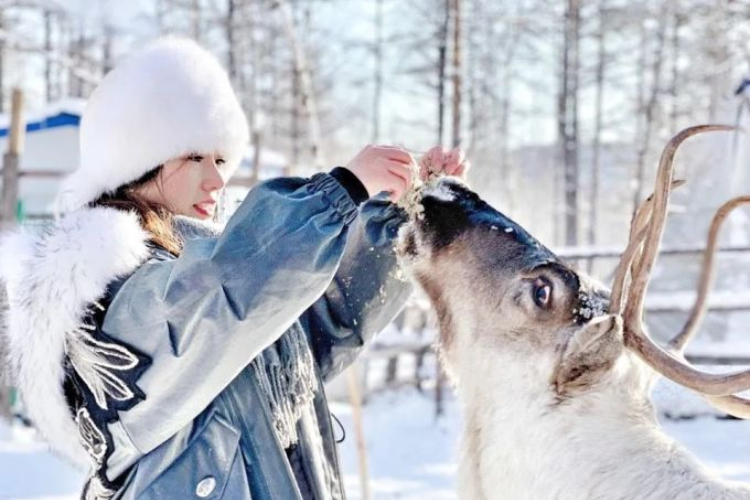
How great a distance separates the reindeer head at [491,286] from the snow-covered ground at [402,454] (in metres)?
2.79

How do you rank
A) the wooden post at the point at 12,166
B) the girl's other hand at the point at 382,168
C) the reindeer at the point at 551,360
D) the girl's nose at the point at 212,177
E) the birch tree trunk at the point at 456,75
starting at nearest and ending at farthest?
the girl's other hand at the point at 382,168
the reindeer at the point at 551,360
the girl's nose at the point at 212,177
the wooden post at the point at 12,166
the birch tree trunk at the point at 456,75

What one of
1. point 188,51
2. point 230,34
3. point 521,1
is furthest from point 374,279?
point 521,1

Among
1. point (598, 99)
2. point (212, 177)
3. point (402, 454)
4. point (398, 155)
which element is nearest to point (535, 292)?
point (398, 155)

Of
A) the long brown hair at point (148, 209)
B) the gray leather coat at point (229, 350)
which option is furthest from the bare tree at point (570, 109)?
the gray leather coat at point (229, 350)

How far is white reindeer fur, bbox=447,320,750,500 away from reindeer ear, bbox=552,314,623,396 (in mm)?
31

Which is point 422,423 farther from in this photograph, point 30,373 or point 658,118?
point 658,118

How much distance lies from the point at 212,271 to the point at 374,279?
67 centimetres

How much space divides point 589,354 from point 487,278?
0.33 m

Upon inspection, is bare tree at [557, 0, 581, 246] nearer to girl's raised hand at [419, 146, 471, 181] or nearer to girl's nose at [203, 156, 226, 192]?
girl's raised hand at [419, 146, 471, 181]

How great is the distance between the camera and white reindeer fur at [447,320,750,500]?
5.63 ft

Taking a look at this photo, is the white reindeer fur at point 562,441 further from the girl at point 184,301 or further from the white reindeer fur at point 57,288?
the white reindeer fur at point 57,288

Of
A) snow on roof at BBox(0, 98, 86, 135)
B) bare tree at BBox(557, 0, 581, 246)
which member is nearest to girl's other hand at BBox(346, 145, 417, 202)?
snow on roof at BBox(0, 98, 86, 135)

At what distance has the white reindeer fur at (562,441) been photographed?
1.72 m

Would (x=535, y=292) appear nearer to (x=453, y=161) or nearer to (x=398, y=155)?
(x=453, y=161)
